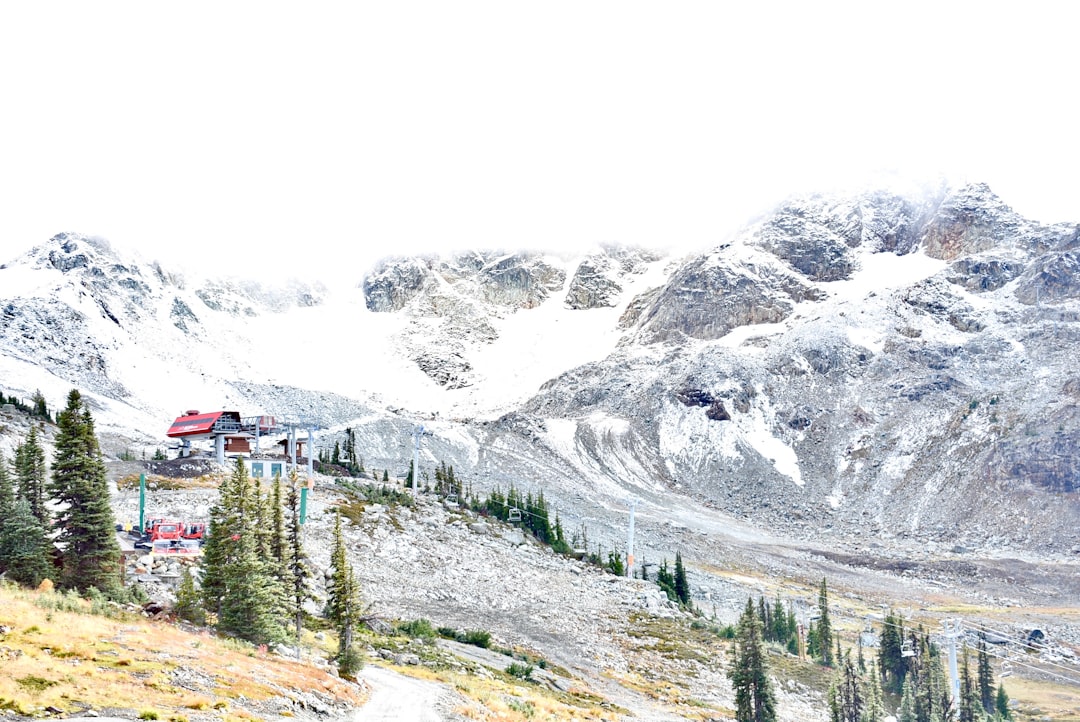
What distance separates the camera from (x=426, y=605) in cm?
5303

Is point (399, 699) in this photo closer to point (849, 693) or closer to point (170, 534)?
point (170, 534)

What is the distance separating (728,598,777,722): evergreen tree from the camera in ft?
136

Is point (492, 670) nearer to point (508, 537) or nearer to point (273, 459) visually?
point (508, 537)

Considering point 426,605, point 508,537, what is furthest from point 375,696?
point 508,537

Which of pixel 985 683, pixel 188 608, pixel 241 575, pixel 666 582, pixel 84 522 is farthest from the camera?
pixel 666 582

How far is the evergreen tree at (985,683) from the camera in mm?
63128

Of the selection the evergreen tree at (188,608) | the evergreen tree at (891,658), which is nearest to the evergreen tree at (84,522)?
the evergreen tree at (188,608)

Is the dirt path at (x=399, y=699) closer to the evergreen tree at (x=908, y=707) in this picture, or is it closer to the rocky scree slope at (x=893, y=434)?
the evergreen tree at (x=908, y=707)

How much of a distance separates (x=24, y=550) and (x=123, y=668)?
14115mm

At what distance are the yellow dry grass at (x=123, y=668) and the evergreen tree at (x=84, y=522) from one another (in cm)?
361

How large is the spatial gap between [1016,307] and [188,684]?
22398 cm

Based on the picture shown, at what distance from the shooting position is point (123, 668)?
65.8 ft

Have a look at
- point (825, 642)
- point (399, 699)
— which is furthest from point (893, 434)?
point (399, 699)

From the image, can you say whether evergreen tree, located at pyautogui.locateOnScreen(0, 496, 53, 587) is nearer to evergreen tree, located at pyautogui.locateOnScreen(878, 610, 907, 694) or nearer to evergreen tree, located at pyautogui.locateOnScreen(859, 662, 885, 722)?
evergreen tree, located at pyautogui.locateOnScreen(859, 662, 885, 722)
